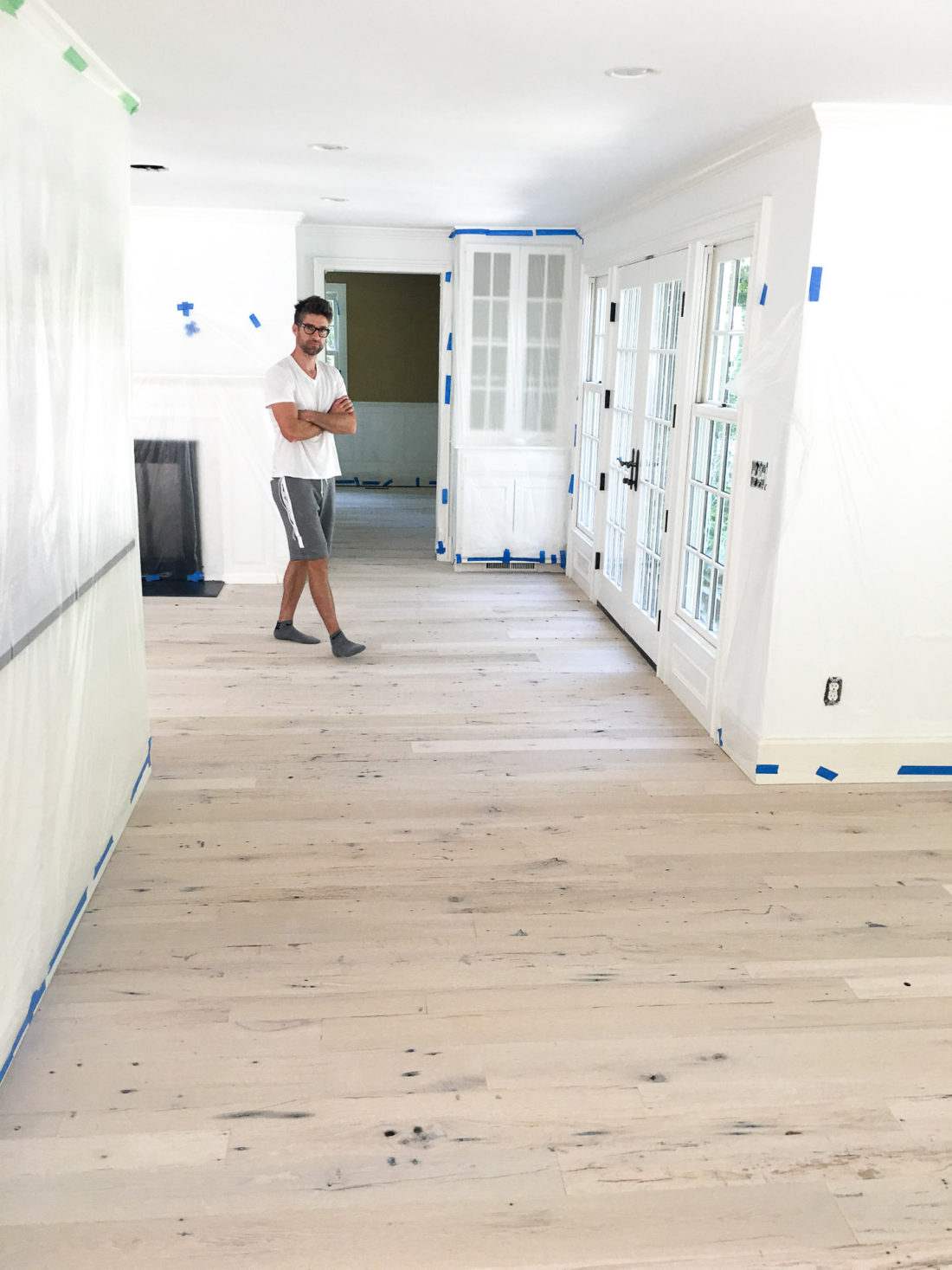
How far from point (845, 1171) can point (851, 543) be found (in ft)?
7.01

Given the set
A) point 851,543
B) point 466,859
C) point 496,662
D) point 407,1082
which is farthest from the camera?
point 496,662

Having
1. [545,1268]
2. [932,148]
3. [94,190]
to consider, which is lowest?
[545,1268]

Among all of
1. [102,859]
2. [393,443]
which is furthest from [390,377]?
[102,859]

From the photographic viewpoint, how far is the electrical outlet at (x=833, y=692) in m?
3.65

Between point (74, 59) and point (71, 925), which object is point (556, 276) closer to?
point (74, 59)

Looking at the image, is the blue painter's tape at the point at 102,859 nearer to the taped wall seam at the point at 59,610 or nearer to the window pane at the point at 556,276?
the taped wall seam at the point at 59,610

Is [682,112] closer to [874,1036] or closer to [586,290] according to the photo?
[874,1036]

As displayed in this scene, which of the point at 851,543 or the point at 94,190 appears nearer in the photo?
the point at 94,190

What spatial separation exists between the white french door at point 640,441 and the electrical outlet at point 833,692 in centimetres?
123

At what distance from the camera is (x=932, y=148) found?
10.6ft

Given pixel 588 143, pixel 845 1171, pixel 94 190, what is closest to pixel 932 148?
pixel 588 143

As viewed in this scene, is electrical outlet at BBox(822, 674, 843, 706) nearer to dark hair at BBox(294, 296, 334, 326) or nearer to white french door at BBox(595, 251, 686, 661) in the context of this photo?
white french door at BBox(595, 251, 686, 661)

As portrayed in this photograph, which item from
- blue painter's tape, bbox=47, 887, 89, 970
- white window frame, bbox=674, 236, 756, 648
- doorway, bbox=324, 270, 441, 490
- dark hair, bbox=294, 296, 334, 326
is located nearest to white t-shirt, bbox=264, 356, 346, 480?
dark hair, bbox=294, 296, 334, 326

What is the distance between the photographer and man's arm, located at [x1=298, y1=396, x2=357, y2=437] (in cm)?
460
